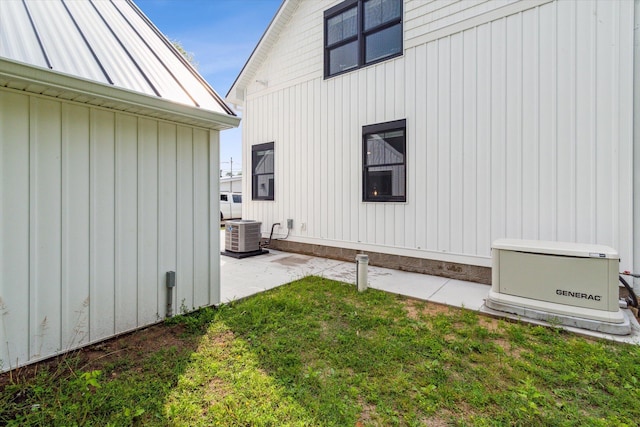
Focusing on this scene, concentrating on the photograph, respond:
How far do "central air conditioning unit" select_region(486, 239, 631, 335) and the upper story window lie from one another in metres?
4.00

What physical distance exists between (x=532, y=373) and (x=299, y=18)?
7.55 m

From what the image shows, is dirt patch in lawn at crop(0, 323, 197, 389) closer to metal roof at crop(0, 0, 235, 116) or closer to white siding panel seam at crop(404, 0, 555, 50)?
metal roof at crop(0, 0, 235, 116)

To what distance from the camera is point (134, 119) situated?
2.85 meters

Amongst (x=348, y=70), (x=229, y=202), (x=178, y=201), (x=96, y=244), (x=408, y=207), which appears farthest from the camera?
(x=229, y=202)

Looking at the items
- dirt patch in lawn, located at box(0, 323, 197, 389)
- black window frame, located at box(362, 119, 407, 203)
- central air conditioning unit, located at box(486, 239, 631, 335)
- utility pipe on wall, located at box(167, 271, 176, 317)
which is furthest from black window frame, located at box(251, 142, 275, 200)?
central air conditioning unit, located at box(486, 239, 631, 335)

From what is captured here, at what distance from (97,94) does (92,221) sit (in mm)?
1057

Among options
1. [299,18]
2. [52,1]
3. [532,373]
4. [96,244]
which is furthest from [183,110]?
[299,18]

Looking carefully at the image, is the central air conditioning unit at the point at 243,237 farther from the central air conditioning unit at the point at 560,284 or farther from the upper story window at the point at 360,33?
the central air conditioning unit at the point at 560,284

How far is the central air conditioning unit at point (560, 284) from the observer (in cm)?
293

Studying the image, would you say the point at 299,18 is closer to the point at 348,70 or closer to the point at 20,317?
the point at 348,70

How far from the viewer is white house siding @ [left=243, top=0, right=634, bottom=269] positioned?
372cm

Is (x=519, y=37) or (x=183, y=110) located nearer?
(x=183, y=110)

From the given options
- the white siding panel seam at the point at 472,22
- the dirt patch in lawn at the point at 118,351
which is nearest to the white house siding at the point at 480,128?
the white siding panel seam at the point at 472,22

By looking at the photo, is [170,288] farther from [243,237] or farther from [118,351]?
[243,237]
